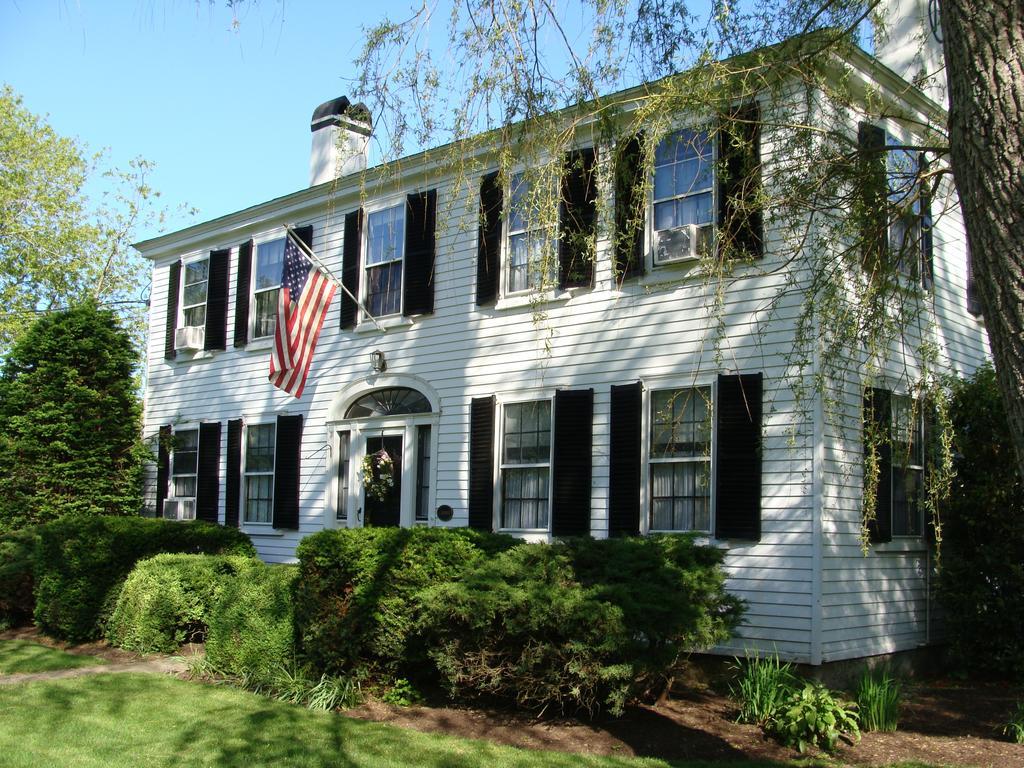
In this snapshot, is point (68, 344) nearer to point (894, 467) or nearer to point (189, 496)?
point (189, 496)

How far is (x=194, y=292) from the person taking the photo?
1731 centimetres

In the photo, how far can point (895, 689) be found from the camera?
7.91 meters

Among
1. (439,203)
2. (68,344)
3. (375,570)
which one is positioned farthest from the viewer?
(68,344)

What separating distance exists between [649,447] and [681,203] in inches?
110

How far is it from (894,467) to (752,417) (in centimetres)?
201

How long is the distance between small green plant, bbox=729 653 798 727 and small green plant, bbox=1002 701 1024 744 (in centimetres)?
167

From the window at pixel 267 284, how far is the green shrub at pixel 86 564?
4.08 metres

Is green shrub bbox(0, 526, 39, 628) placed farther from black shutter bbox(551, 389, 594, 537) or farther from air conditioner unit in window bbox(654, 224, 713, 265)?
air conditioner unit in window bbox(654, 224, 713, 265)

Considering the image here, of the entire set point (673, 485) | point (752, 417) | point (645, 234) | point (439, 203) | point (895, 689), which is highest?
point (439, 203)

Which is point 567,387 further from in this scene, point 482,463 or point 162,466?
point 162,466

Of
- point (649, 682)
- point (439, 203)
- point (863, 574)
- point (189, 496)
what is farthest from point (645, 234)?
point (189, 496)

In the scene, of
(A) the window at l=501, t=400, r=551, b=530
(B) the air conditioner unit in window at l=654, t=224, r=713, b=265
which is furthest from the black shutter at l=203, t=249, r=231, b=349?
(B) the air conditioner unit in window at l=654, t=224, r=713, b=265

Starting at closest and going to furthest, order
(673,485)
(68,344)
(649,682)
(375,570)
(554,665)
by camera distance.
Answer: (554,665) → (649,682) → (375,570) → (673,485) → (68,344)

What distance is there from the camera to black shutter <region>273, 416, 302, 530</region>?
14570mm
